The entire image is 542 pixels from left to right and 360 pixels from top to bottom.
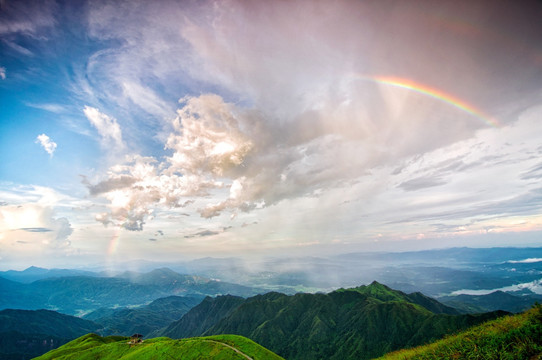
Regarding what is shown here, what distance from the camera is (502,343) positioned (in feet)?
61.3

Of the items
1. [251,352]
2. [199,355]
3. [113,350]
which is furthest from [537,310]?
[113,350]

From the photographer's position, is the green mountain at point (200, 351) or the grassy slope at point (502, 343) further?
the green mountain at point (200, 351)

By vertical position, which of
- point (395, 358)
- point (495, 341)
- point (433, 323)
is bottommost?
point (433, 323)

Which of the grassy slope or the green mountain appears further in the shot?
the green mountain

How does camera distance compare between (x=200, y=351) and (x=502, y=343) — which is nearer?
(x=502, y=343)

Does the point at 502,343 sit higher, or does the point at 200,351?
the point at 502,343

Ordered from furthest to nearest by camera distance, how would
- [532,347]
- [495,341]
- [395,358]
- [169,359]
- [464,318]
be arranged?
[464,318], [169,359], [395,358], [495,341], [532,347]

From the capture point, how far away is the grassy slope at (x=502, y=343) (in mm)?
16906

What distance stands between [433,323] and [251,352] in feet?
632

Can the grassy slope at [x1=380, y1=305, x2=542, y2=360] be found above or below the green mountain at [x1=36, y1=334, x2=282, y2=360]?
above

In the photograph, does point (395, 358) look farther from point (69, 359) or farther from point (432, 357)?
point (69, 359)

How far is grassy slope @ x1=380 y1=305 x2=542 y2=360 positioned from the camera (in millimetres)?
16906

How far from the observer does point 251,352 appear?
62.5 metres

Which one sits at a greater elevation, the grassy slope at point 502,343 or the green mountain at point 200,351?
the grassy slope at point 502,343
